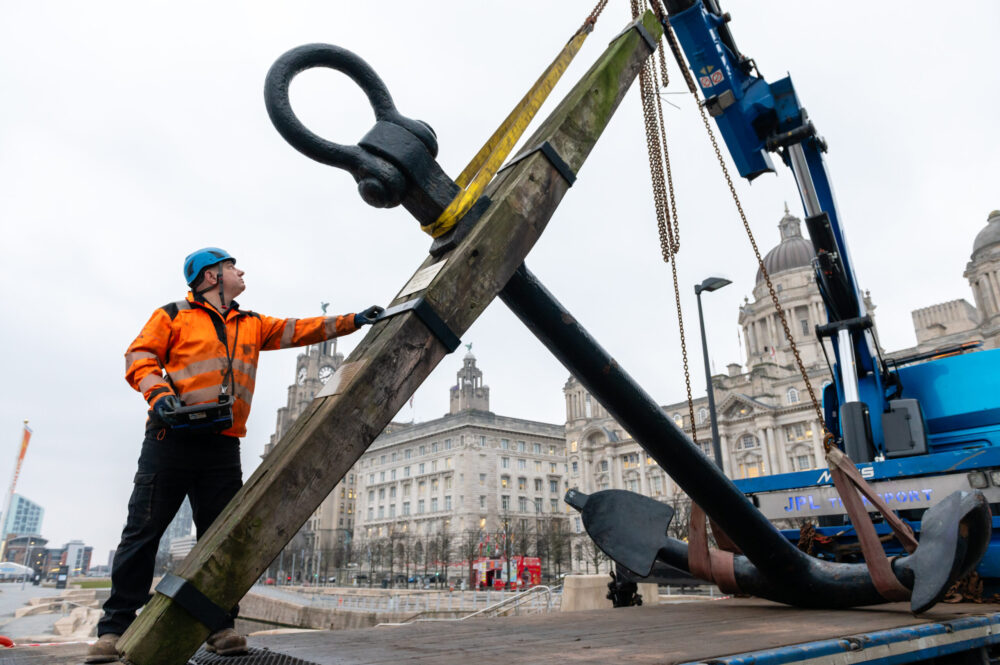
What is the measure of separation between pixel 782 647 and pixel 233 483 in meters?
2.10

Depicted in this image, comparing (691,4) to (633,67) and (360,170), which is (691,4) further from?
(360,170)

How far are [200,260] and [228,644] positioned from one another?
4.98ft

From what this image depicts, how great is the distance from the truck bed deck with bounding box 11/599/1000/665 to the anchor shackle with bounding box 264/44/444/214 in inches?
61.5

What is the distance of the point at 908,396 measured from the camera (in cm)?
611

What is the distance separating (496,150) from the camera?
222 centimetres

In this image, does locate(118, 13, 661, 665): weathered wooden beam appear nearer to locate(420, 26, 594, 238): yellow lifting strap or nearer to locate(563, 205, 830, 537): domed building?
locate(420, 26, 594, 238): yellow lifting strap

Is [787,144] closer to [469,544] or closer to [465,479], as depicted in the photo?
[469,544]

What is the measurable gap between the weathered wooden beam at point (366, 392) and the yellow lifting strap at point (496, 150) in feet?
0.22

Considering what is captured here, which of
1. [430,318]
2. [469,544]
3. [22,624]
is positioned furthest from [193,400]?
[469,544]

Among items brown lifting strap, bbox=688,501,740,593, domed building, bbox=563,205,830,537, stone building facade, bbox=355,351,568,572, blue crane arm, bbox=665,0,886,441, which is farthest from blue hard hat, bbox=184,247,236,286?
stone building facade, bbox=355,351,568,572

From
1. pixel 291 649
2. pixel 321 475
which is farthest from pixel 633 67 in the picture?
pixel 291 649

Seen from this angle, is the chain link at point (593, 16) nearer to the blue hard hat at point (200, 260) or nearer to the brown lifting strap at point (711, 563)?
the blue hard hat at point (200, 260)

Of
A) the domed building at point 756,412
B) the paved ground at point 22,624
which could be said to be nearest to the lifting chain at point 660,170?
the paved ground at point 22,624

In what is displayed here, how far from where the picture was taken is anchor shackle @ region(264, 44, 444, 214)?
184cm
